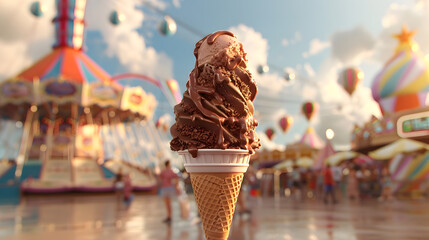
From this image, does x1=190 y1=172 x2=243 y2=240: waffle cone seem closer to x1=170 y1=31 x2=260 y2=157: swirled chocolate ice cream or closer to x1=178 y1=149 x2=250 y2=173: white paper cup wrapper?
x1=178 y1=149 x2=250 y2=173: white paper cup wrapper

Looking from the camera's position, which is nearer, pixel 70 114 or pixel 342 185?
pixel 342 185

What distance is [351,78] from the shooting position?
739 inches

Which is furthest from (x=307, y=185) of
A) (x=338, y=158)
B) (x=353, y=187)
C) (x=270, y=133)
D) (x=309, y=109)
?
(x=270, y=133)

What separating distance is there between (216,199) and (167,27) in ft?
34.6

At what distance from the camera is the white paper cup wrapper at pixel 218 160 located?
9.07 feet

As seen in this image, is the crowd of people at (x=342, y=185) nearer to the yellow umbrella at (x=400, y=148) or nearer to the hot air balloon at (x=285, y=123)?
the yellow umbrella at (x=400, y=148)

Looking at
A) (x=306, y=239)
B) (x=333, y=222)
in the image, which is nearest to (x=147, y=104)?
(x=333, y=222)

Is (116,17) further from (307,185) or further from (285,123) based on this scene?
(285,123)

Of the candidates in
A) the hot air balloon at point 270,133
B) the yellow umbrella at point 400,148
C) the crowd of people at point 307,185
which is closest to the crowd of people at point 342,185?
the crowd of people at point 307,185

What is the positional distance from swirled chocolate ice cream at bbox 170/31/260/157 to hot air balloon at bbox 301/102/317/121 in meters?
20.9

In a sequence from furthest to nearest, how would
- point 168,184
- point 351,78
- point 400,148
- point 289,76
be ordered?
1. point 351,78
2. point 289,76
3. point 400,148
4. point 168,184

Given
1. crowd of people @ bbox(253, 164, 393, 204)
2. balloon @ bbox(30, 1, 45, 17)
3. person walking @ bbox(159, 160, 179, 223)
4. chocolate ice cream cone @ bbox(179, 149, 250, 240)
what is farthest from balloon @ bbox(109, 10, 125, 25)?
chocolate ice cream cone @ bbox(179, 149, 250, 240)

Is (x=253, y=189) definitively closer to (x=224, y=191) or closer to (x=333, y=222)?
(x=333, y=222)

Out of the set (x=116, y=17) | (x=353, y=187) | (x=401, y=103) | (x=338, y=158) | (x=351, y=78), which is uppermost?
(x=116, y=17)
